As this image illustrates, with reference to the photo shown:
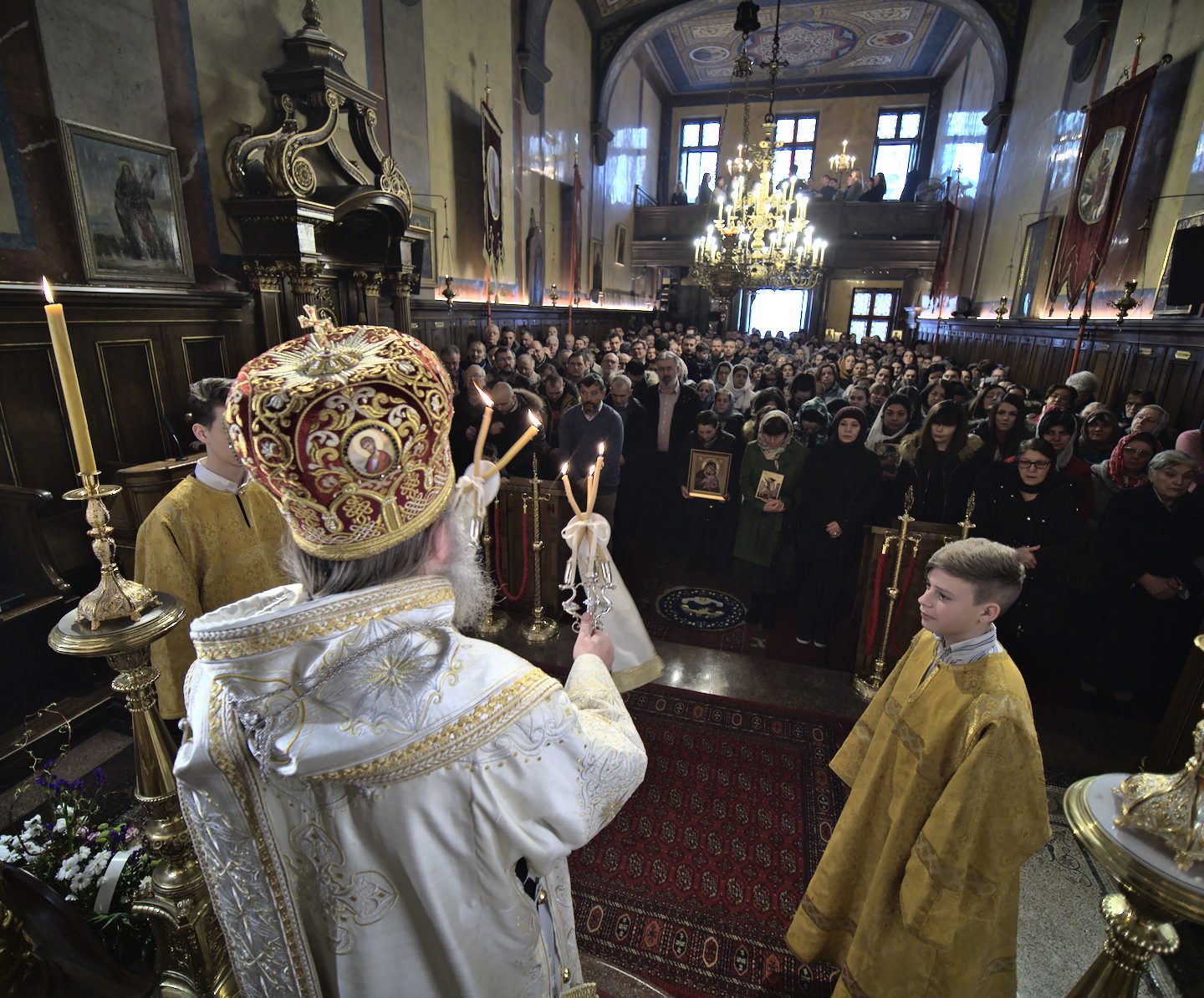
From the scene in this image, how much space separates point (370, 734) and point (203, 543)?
184cm

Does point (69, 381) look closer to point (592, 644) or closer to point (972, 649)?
point (592, 644)

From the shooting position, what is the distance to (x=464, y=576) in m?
1.14

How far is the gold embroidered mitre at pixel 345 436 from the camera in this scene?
96 cm

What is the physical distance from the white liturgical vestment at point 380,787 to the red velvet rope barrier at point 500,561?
11.7ft

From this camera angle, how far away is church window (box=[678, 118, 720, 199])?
22.0m

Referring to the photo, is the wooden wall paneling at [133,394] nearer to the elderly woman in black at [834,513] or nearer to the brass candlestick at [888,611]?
the elderly woman in black at [834,513]

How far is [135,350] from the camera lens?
4.12 m

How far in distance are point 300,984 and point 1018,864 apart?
1785 millimetres

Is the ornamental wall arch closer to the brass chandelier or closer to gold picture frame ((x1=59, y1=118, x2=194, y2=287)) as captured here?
the brass chandelier

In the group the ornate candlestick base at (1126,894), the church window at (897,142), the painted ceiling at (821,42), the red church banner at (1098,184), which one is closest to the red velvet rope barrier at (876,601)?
the ornate candlestick base at (1126,894)

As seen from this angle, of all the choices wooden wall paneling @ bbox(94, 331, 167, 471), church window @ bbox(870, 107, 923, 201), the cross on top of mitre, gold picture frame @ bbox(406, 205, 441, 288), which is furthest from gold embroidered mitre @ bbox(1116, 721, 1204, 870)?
church window @ bbox(870, 107, 923, 201)

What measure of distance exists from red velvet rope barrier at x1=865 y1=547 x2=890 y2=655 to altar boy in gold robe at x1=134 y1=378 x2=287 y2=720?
3.29 m

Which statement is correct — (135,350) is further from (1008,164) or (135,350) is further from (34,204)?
(1008,164)

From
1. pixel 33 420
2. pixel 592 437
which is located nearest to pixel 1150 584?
pixel 592 437
